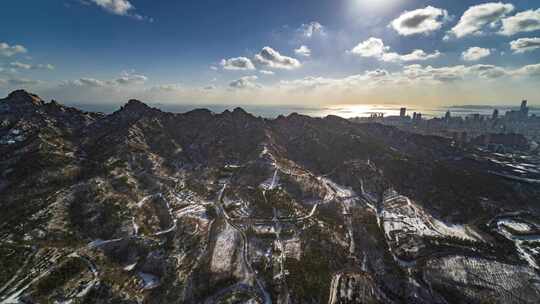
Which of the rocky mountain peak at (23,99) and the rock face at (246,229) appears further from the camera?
the rocky mountain peak at (23,99)

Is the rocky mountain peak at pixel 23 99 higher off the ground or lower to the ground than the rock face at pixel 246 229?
higher

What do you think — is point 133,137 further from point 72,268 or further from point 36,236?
point 72,268

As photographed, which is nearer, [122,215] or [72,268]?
[72,268]

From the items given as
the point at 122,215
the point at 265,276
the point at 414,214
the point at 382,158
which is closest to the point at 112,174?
the point at 122,215

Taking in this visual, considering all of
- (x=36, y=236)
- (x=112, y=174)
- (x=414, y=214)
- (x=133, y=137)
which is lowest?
(x=414, y=214)

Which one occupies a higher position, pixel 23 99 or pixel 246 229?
pixel 23 99

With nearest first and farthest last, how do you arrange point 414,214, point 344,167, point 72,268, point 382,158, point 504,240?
1. point 72,268
2. point 504,240
3. point 414,214
4. point 344,167
5. point 382,158

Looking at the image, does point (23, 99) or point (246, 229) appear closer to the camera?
point (246, 229)

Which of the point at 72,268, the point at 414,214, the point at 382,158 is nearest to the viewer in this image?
the point at 72,268
